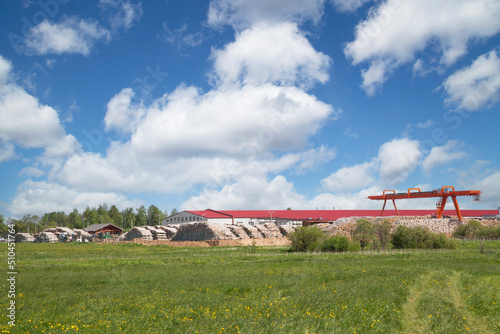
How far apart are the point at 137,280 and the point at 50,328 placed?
36.6 ft

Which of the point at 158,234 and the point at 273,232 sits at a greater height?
the point at 273,232

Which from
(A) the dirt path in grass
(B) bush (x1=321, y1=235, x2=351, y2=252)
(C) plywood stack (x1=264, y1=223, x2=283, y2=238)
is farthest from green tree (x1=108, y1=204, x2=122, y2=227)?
(A) the dirt path in grass

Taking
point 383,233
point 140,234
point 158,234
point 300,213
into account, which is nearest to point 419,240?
point 383,233

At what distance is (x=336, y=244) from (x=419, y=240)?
13.8 m

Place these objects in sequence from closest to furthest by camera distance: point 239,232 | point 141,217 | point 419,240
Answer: point 419,240 < point 239,232 < point 141,217

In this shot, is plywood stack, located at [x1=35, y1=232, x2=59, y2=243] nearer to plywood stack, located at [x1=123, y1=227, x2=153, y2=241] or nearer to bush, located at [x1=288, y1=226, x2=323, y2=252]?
plywood stack, located at [x1=123, y1=227, x2=153, y2=241]

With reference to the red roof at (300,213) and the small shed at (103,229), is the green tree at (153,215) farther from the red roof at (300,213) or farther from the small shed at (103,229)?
the red roof at (300,213)

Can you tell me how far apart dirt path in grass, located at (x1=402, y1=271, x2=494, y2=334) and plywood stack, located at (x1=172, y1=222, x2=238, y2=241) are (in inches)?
2385

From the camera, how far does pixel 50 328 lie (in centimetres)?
1188

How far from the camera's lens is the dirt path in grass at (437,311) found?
14.7m

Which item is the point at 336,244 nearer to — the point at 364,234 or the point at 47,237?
the point at 364,234

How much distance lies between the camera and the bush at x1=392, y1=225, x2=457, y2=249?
2083 inches

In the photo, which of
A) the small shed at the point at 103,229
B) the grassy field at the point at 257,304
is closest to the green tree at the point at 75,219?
the small shed at the point at 103,229

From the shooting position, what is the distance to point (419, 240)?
54250mm
